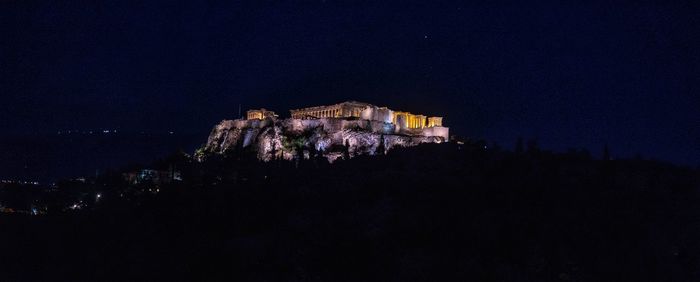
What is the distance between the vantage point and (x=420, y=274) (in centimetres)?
3219

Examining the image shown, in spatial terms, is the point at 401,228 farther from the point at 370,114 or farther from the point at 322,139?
the point at 370,114

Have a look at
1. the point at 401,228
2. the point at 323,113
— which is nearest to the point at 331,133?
the point at 323,113

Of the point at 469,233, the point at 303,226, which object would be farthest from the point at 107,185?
the point at 469,233

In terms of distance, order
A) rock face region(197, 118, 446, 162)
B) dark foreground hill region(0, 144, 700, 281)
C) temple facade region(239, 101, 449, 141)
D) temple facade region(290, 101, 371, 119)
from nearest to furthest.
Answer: dark foreground hill region(0, 144, 700, 281)
rock face region(197, 118, 446, 162)
temple facade region(239, 101, 449, 141)
temple facade region(290, 101, 371, 119)

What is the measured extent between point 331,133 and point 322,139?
60.7 inches

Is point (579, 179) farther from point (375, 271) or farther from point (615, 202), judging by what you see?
point (375, 271)

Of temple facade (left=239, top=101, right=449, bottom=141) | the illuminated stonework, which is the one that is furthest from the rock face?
the illuminated stonework

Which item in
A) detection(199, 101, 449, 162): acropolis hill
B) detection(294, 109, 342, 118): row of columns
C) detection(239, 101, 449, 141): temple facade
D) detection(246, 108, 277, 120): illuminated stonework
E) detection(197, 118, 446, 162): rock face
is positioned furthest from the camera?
detection(246, 108, 277, 120): illuminated stonework

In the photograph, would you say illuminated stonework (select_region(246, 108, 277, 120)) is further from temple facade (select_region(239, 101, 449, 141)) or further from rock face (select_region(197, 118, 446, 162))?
rock face (select_region(197, 118, 446, 162))

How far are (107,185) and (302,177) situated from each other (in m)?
35.0

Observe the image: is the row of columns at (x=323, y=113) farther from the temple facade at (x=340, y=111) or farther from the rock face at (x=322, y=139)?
the rock face at (x=322, y=139)

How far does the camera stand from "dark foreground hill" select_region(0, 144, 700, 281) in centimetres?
3509

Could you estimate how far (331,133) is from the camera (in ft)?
240

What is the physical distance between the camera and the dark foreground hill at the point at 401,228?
1382 inches
